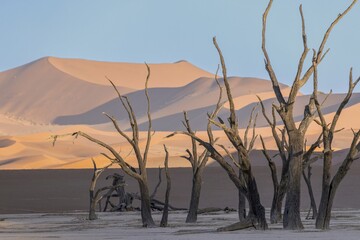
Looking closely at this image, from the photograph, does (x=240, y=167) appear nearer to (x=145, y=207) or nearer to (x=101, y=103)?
(x=145, y=207)

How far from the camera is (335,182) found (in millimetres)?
13906

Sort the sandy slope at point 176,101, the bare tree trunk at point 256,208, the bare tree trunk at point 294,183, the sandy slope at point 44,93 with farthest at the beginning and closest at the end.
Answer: the sandy slope at point 44,93 → the sandy slope at point 176,101 → the bare tree trunk at point 256,208 → the bare tree trunk at point 294,183

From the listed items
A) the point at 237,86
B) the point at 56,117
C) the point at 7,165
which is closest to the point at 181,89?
the point at 237,86

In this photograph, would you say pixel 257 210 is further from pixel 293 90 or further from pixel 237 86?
pixel 237 86

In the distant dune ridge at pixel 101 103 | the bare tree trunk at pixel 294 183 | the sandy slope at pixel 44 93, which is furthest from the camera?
the sandy slope at pixel 44 93

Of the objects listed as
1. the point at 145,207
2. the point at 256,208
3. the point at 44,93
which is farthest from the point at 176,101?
the point at 256,208

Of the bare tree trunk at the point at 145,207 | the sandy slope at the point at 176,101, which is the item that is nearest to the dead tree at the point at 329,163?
the bare tree trunk at the point at 145,207

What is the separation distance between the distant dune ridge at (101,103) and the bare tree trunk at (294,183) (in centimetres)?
4774

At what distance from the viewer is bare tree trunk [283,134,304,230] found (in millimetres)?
13742

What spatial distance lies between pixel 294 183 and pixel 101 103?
122 meters

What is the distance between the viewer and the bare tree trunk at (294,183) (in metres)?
13.7

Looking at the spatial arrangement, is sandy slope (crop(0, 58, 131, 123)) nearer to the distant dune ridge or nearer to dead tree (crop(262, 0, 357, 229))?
the distant dune ridge

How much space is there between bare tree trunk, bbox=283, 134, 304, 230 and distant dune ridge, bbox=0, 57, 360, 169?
47.7m

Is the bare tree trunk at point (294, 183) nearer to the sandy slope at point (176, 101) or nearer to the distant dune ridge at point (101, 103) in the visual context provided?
the distant dune ridge at point (101, 103)
